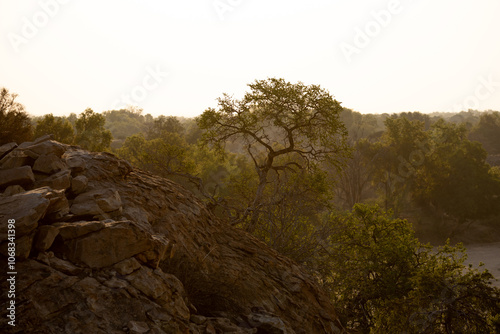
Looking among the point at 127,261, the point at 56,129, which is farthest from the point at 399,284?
the point at 56,129

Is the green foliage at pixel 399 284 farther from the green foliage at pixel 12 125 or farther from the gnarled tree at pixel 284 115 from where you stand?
the green foliage at pixel 12 125

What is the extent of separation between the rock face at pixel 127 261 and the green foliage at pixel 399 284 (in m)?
4.26

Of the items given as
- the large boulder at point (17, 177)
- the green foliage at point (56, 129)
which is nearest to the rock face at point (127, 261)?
the large boulder at point (17, 177)

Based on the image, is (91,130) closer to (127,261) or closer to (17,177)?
(17,177)

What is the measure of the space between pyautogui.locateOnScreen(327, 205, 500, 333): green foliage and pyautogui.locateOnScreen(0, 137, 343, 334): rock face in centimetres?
426

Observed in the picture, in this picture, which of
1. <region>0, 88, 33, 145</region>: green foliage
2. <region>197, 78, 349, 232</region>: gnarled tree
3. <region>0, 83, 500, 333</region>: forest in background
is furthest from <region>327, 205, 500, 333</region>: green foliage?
<region>0, 88, 33, 145</region>: green foliage

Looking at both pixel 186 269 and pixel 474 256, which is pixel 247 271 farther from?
pixel 474 256

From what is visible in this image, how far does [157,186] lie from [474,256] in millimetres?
33354

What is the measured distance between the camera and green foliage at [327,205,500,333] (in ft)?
36.7

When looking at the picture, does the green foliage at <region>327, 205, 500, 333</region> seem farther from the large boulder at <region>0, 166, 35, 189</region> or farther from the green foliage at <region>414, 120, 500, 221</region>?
the green foliage at <region>414, 120, 500, 221</region>

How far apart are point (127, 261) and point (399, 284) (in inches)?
441

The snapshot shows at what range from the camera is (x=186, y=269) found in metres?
7.58

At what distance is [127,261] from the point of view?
20.4 feet

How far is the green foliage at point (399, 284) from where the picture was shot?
1119cm
